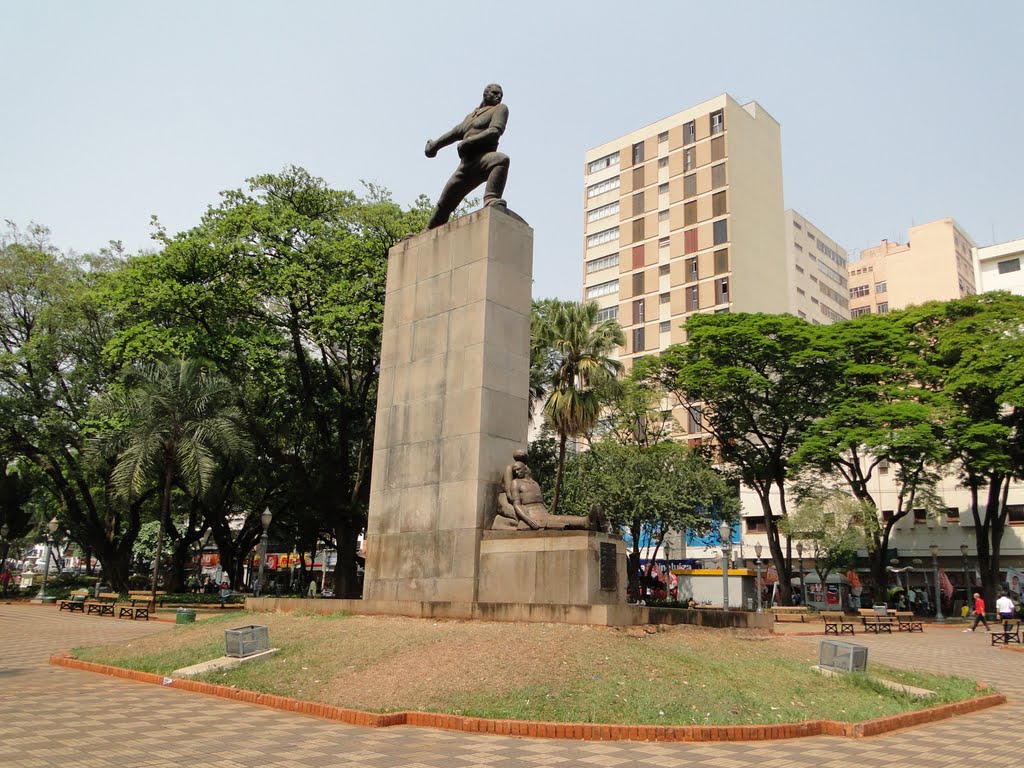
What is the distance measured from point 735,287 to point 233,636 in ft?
188

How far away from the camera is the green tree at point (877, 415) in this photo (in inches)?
1491

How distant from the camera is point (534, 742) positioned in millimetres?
8992

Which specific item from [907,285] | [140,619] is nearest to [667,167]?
[907,285]

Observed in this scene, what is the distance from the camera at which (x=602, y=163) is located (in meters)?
77.2

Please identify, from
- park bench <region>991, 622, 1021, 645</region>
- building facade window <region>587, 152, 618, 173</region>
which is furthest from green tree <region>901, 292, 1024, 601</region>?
building facade window <region>587, 152, 618, 173</region>

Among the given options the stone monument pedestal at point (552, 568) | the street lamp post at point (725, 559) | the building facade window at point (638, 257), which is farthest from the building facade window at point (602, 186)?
the stone monument pedestal at point (552, 568)

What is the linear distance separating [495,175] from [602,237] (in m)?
59.2

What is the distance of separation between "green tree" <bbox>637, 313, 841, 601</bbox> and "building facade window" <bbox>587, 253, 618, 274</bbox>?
97.2 ft

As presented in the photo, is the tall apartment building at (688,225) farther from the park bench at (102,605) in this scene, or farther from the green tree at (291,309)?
the park bench at (102,605)

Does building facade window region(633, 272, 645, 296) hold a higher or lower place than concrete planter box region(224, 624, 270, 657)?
higher

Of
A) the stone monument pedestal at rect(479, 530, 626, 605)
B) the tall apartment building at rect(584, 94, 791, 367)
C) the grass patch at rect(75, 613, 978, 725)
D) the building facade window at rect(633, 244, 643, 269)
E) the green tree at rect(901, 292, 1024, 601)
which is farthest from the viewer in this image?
the building facade window at rect(633, 244, 643, 269)

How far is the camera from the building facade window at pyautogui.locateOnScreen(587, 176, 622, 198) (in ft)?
248

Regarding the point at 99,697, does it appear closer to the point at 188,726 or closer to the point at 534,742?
the point at 188,726

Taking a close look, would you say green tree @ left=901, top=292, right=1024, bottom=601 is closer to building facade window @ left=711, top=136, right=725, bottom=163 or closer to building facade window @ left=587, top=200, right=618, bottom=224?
building facade window @ left=711, top=136, right=725, bottom=163
